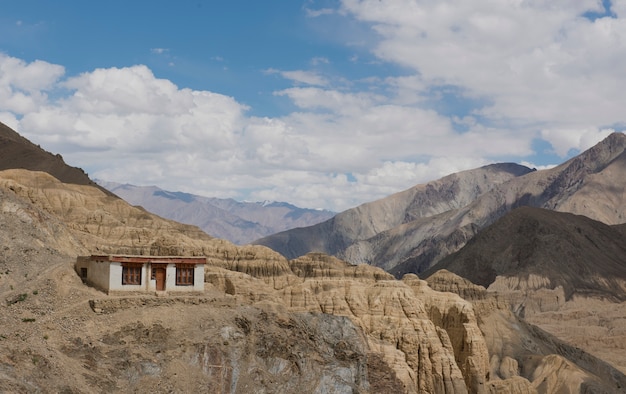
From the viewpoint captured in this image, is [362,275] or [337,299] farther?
[362,275]

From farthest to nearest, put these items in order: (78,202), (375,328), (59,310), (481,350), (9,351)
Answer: (78,202) → (481,350) → (375,328) → (59,310) → (9,351)

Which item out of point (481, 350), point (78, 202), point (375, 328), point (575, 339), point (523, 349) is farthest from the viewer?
point (575, 339)

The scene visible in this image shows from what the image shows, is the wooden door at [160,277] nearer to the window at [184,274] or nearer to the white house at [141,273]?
the white house at [141,273]

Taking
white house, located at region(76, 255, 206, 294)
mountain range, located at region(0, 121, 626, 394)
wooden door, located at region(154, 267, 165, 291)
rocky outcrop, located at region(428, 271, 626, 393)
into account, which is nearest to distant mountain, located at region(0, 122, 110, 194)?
mountain range, located at region(0, 121, 626, 394)

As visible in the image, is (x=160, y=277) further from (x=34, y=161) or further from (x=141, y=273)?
(x=34, y=161)

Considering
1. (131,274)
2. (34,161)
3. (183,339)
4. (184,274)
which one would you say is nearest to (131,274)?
(131,274)

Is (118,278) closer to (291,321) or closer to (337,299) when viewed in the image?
(291,321)

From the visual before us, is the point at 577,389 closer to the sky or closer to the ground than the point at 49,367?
closer to the ground

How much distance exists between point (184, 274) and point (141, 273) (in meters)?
3.42

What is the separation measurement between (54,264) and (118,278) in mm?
8040

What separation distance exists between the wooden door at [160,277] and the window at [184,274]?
1.12 metres

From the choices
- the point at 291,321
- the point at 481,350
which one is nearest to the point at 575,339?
the point at 481,350

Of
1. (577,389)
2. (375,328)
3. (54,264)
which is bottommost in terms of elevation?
(577,389)

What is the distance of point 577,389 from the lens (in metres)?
105
